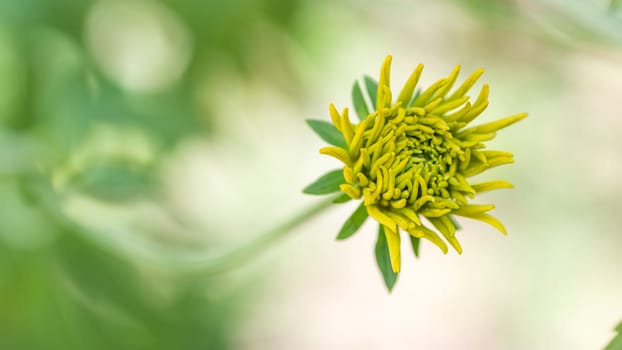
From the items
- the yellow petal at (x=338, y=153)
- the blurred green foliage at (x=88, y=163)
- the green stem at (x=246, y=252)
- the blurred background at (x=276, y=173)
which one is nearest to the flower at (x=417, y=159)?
the yellow petal at (x=338, y=153)

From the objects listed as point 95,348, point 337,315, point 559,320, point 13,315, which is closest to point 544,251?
point 559,320

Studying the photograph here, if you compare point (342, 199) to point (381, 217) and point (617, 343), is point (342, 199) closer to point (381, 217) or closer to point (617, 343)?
point (381, 217)

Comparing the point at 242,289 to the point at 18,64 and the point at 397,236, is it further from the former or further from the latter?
the point at 397,236

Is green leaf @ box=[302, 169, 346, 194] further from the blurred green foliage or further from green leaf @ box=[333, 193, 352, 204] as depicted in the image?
the blurred green foliage

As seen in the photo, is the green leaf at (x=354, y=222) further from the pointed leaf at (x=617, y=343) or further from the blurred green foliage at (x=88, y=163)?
the blurred green foliage at (x=88, y=163)

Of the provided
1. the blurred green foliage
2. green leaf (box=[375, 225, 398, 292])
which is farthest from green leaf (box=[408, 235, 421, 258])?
the blurred green foliage

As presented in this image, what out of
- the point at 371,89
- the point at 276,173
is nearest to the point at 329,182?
the point at 371,89
